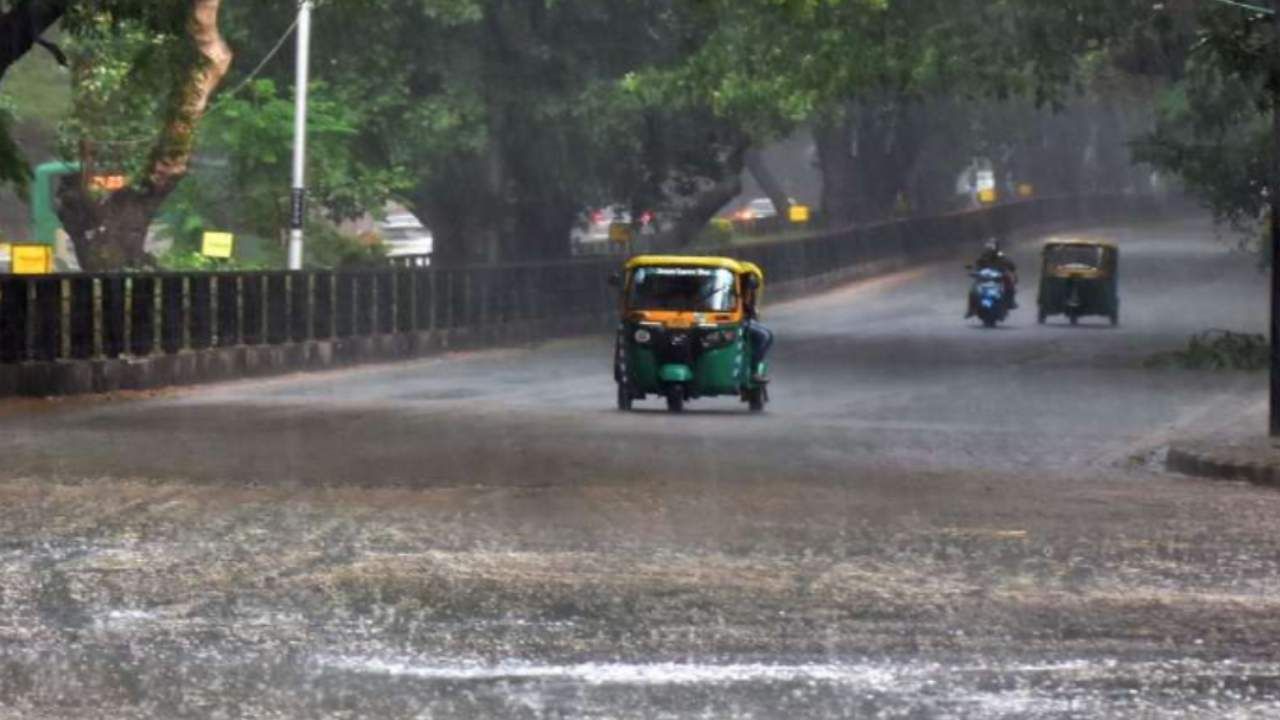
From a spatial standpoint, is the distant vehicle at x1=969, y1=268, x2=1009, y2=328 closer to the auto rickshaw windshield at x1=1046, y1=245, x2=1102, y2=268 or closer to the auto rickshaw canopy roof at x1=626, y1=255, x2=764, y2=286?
the auto rickshaw windshield at x1=1046, y1=245, x2=1102, y2=268

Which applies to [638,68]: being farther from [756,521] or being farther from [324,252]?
[756,521]

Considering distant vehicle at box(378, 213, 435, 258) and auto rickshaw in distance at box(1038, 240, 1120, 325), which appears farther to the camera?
distant vehicle at box(378, 213, 435, 258)

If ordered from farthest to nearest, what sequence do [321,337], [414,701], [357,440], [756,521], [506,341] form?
[506,341], [321,337], [357,440], [756,521], [414,701]

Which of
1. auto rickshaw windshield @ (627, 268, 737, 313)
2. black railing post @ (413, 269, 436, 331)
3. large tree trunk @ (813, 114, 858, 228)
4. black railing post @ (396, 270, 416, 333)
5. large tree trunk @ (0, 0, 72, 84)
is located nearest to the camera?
large tree trunk @ (0, 0, 72, 84)

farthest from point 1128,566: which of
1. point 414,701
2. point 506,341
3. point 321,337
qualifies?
point 506,341

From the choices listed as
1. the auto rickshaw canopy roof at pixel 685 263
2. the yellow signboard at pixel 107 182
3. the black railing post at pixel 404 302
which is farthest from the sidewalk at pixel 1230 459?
the black railing post at pixel 404 302

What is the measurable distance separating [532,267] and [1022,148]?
57653 mm

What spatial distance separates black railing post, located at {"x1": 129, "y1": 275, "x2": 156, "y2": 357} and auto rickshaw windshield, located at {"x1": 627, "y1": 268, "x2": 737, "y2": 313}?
282 inches

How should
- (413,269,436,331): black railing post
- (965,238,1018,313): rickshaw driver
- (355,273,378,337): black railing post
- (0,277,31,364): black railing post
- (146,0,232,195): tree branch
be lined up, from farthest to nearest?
(965,238,1018,313): rickshaw driver, (413,269,436,331): black railing post, (355,273,378,337): black railing post, (146,0,232,195): tree branch, (0,277,31,364): black railing post

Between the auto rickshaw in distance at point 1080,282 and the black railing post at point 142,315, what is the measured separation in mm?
23343

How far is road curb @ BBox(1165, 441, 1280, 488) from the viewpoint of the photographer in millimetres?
20281

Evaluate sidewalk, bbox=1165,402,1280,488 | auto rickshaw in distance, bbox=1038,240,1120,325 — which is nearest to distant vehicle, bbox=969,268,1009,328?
auto rickshaw in distance, bbox=1038,240,1120,325

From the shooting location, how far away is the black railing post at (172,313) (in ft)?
112

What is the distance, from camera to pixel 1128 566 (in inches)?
543
